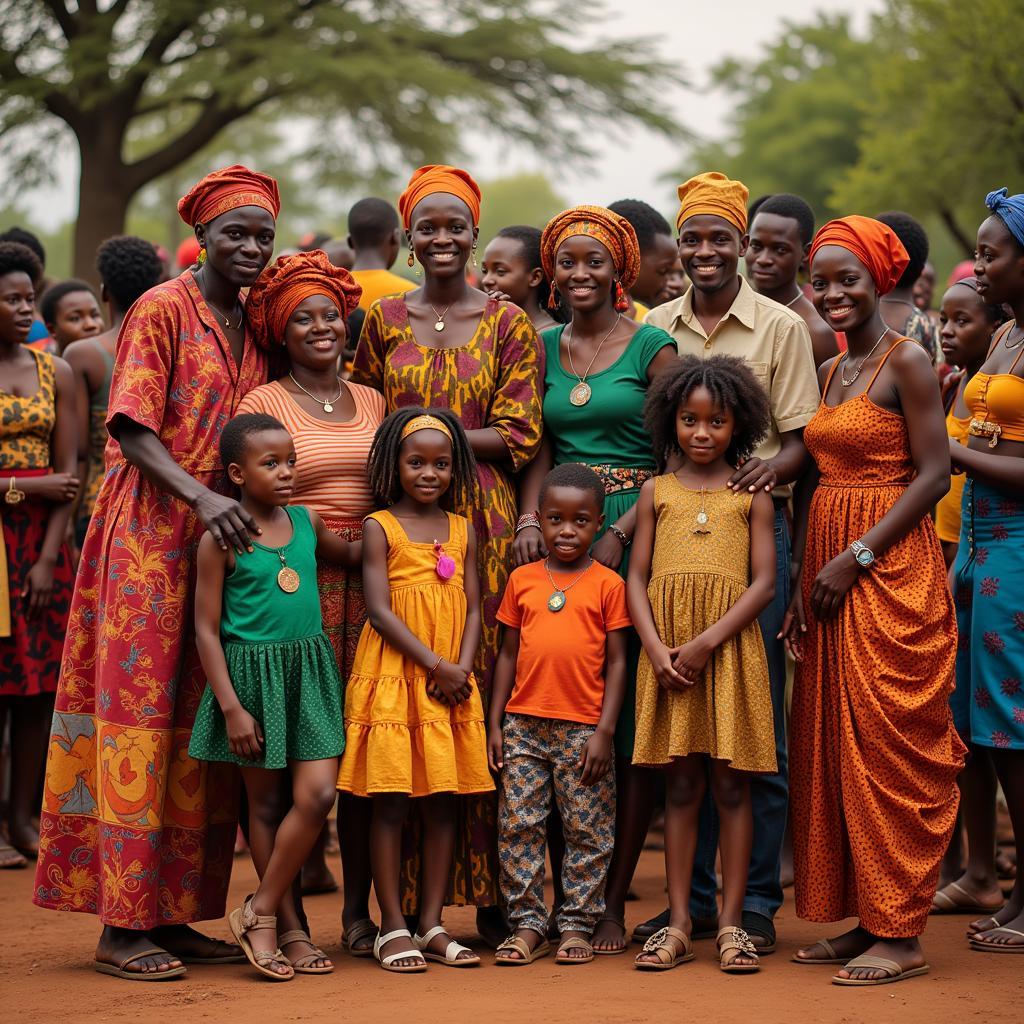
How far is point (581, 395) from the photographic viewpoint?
549 centimetres

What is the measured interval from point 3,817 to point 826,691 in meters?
4.79

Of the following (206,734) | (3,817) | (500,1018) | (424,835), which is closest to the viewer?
(500,1018)

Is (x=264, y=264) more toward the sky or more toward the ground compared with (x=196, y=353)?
more toward the sky

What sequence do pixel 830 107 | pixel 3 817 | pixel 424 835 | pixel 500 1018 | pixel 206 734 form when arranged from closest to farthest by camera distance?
pixel 500 1018 < pixel 206 734 < pixel 424 835 < pixel 3 817 < pixel 830 107

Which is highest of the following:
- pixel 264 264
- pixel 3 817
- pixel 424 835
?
pixel 264 264

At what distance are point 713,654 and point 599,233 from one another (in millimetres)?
1602

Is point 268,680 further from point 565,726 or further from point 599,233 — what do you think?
point 599,233

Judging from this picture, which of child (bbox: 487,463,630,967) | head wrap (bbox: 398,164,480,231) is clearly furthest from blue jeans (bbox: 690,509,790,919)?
head wrap (bbox: 398,164,480,231)

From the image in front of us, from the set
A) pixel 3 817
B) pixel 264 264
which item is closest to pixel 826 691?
pixel 264 264

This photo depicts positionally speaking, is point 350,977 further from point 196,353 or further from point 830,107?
point 830,107

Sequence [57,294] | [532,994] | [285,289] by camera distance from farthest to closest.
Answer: [57,294], [285,289], [532,994]

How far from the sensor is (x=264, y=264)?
5242 millimetres

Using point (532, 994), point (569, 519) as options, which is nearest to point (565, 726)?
point (569, 519)

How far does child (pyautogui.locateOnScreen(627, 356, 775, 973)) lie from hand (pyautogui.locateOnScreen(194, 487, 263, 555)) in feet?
4.51
